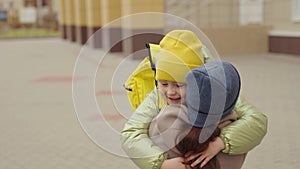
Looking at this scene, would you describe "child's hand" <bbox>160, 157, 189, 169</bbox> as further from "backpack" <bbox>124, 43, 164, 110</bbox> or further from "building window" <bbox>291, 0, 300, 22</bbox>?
"building window" <bbox>291, 0, 300, 22</bbox>

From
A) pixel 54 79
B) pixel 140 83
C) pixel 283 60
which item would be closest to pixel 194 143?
pixel 140 83

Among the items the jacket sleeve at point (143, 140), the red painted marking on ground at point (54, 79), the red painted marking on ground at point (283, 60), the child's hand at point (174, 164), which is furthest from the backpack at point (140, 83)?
the red painted marking on ground at point (283, 60)

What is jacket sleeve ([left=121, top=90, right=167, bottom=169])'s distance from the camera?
6.93 ft

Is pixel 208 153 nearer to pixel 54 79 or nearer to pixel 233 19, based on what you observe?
pixel 54 79

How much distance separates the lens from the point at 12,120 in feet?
18.1

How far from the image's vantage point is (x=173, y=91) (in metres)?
2.16

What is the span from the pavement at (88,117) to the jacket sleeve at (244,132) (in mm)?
484

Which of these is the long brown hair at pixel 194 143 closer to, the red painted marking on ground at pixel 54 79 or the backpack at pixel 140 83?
the backpack at pixel 140 83

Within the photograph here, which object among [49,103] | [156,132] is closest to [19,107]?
[49,103]

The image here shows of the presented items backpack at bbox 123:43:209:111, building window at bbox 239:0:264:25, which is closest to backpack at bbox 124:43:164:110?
backpack at bbox 123:43:209:111

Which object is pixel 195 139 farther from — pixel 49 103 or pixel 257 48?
pixel 257 48

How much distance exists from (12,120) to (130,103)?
332 cm

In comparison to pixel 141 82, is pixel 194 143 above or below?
below

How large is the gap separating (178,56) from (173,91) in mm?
158
